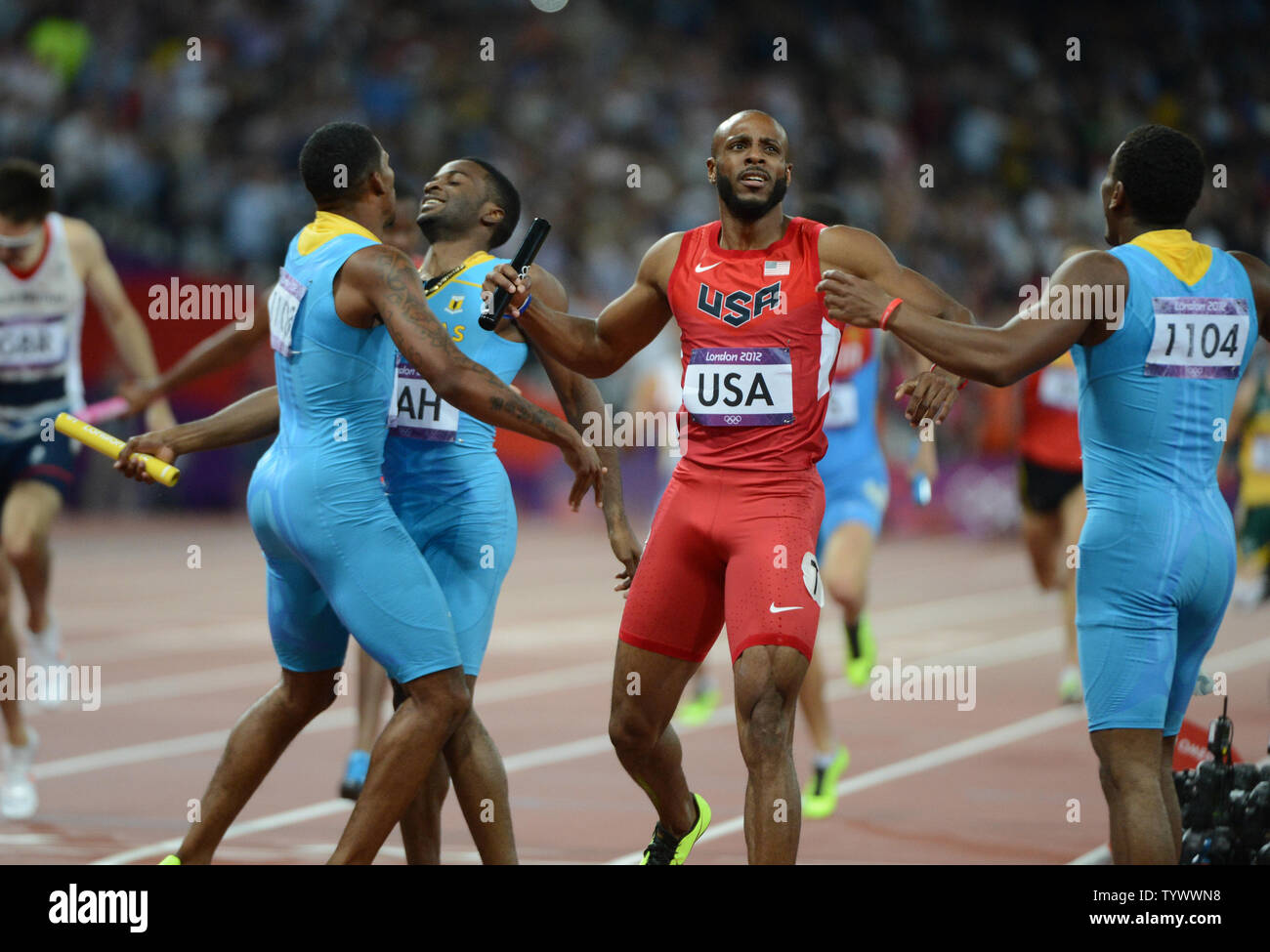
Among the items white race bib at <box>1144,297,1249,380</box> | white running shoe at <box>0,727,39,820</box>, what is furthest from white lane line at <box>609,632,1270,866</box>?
white race bib at <box>1144,297,1249,380</box>

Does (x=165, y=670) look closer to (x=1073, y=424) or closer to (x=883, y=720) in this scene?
(x=883, y=720)

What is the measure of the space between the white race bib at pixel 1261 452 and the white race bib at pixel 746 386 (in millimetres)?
7411

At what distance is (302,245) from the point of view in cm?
554

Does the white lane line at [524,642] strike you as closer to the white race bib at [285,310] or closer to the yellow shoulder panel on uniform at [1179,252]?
the white race bib at [285,310]

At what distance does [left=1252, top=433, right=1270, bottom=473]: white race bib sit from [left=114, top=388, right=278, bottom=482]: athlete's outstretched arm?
8.15 meters

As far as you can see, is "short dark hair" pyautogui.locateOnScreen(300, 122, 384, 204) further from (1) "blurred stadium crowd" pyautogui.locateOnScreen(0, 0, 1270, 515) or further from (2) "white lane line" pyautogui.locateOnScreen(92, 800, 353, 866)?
(1) "blurred stadium crowd" pyautogui.locateOnScreen(0, 0, 1270, 515)

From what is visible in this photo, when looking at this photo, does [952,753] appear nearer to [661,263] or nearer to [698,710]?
[698,710]

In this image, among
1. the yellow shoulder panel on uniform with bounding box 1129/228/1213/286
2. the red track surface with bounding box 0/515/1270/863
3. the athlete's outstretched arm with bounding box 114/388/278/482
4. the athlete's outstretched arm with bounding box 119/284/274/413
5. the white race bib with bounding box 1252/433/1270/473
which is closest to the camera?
the yellow shoulder panel on uniform with bounding box 1129/228/1213/286

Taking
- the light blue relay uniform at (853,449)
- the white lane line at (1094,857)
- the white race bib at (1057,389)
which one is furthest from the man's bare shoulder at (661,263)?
the white race bib at (1057,389)

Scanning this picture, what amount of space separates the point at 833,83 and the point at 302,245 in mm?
21706

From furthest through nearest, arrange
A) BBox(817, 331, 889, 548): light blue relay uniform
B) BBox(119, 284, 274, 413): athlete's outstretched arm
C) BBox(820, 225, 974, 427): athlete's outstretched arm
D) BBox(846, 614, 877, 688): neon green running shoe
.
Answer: BBox(846, 614, 877, 688): neon green running shoe
BBox(817, 331, 889, 548): light blue relay uniform
BBox(119, 284, 274, 413): athlete's outstretched arm
BBox(820, 225, 974, 427): athlete's outstretched arm

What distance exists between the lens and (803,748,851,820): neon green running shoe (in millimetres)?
7910

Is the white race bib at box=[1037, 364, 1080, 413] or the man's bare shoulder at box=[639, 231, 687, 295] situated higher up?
the man's bare shoulder at box=[639, 231, 687, 295]
